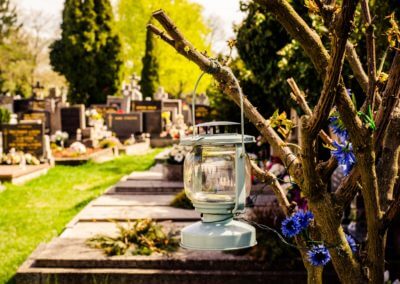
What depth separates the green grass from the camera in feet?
26.9

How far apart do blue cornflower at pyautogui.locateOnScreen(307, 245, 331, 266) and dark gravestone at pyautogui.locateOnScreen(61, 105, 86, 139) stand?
70.4 ft

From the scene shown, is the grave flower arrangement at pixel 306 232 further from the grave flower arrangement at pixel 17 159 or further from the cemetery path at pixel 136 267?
the grave flower arrangement at pixel 17 159

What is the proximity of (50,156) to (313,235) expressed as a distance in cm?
1538

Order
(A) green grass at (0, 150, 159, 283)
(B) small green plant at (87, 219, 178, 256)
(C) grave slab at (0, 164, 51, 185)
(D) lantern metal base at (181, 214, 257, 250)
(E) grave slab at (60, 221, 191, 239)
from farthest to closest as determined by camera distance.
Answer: (C) grave slab at (0, 164, 51, 185) < (A) green grass at (0, 150, 159, 283) < (E) grave slab at (60, 221, 191, 239) < (B) small green plant at (87, 219, 178, 256) < (D) lantern metal base at (181, 214, 257, 250)

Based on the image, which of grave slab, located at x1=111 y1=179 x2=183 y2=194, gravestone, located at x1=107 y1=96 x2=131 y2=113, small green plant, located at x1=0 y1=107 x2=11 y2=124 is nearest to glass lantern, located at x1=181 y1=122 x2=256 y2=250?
grave slab, located at x1=111 y1=179 x2=183 y2=194

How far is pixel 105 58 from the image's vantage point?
119 ft

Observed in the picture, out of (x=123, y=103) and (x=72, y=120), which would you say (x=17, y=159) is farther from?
(x=123, y=103)

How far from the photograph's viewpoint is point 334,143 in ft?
7.96

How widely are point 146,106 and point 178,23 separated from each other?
56.2 feet

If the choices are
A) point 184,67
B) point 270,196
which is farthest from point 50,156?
point 184,67

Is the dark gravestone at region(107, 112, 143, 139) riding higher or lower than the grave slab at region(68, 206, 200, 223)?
higher

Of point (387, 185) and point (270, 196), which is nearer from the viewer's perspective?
point (387, 185)

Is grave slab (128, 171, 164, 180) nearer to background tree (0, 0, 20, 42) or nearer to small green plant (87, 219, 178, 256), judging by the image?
small green plant (87, 219, 178, 256)

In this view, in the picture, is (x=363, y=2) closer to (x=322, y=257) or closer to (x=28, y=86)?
(x=322, y=257)
